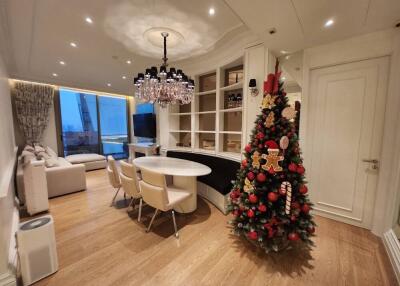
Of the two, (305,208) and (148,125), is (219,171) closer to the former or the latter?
(305,208)

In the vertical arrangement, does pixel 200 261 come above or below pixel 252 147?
below

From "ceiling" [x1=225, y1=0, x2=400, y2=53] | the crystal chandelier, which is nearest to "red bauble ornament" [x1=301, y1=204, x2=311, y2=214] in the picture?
"ceiling" [x1=225, y1=0, x2=400, y2=53]

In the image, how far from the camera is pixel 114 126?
699 cm

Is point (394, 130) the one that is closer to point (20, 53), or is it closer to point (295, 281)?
point (295, 281)

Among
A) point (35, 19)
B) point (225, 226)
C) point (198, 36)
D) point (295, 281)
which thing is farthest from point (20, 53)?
point (295, 281)

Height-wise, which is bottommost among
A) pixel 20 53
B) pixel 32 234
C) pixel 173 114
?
pixel 32 234

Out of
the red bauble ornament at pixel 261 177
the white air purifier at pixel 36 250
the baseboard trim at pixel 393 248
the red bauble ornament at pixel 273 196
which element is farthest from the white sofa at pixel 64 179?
the baseboard trim at pixel 393 248

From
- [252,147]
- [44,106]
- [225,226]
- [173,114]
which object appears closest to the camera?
[252,147]

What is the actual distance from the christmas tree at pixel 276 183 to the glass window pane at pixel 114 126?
6.40 metres

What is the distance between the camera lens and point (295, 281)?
1.61m

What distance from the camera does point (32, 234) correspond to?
156cm

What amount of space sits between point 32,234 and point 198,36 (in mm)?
3127

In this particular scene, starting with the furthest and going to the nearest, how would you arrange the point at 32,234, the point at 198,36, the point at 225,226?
the point at 198,36
the point at 225,226
the point at 32,234

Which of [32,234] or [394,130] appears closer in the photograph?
[32,234]
